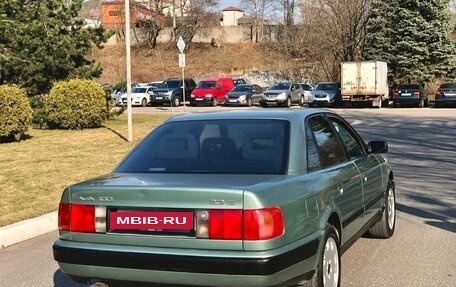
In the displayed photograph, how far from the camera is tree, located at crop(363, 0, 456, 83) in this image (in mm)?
43750

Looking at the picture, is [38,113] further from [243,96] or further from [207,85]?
[207,85]

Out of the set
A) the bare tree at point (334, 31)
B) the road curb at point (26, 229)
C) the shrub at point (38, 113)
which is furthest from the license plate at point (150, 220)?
the bare tree at point (334, 31)

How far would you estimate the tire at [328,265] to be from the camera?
13.8 feet

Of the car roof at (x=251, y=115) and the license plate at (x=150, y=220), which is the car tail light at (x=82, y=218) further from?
the car roof at (x=251, y=115)

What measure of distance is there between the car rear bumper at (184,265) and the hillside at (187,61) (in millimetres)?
57897

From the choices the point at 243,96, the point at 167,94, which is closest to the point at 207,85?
the point at 167,94

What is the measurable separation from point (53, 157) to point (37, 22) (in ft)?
27.6

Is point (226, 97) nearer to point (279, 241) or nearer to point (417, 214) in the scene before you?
point (417, 214)

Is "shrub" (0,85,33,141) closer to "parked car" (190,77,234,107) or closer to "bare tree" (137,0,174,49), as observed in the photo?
"parked car" (190,77,234,107)

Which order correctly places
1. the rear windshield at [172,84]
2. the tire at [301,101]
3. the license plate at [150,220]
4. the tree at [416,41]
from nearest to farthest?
the license plate at [150,220], the tire at [301,101], the rear windshield at [172,84], the tree at [416,41]

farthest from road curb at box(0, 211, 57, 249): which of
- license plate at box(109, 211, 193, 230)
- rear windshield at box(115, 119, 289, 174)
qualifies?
license plate at box(109, 211, 193, 230)

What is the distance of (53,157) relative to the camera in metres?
13.7

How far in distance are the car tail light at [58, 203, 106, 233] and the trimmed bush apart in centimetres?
1535

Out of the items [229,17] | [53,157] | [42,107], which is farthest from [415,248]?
[229,17]
